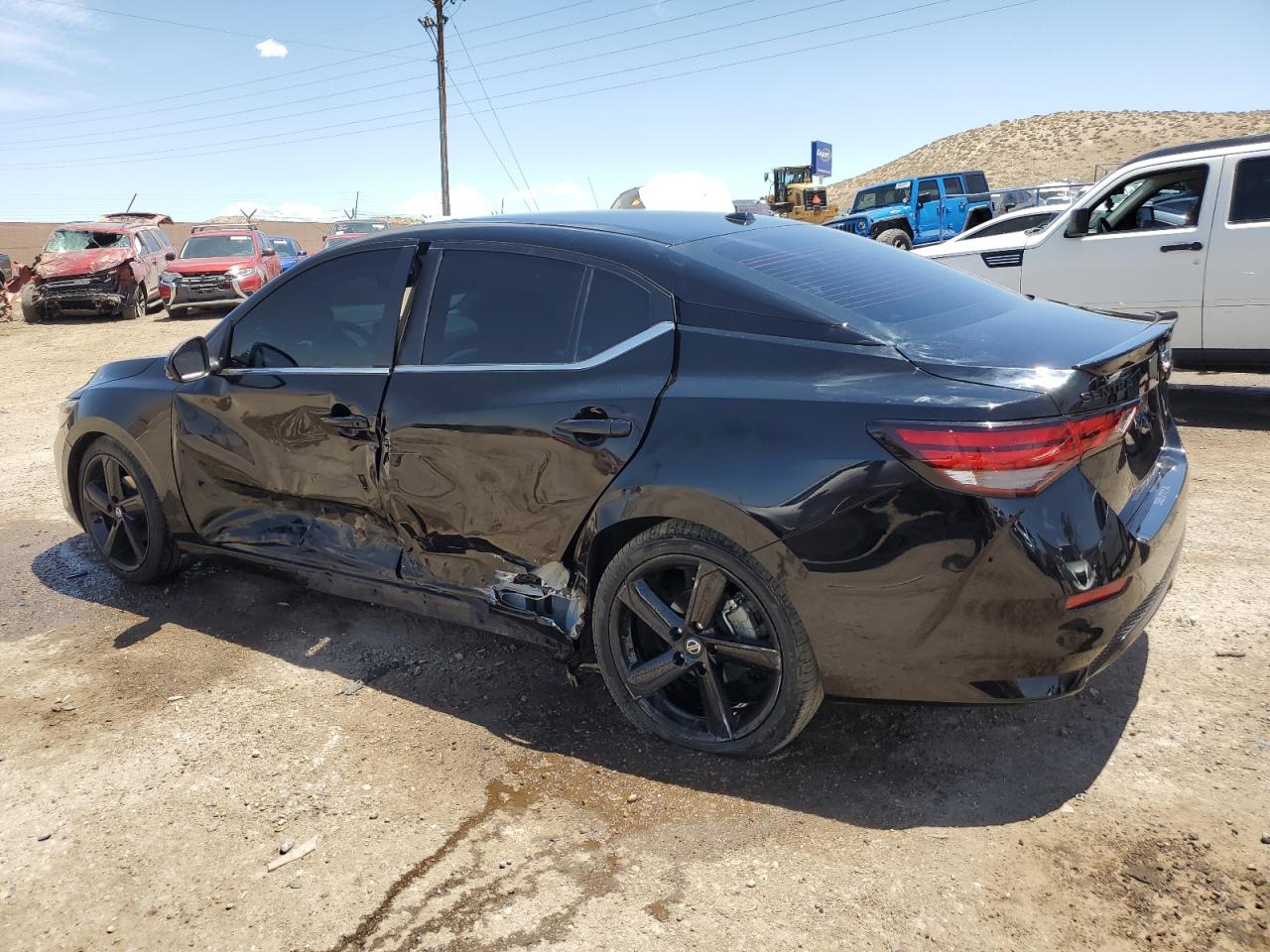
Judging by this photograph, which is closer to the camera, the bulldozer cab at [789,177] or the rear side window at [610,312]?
the rear side window at [610,312]

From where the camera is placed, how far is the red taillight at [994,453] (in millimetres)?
2436

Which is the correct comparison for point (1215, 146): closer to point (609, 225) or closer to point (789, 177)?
point (609, 225)

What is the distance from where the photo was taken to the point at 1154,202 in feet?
25.3

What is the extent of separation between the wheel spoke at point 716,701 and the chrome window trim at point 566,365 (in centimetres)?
102

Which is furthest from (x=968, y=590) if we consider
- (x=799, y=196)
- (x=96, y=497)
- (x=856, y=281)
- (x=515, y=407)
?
(x=799, y=196)

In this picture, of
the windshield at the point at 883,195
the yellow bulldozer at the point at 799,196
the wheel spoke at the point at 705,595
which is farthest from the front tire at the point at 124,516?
the yellow bulldozer at the point at 799,196

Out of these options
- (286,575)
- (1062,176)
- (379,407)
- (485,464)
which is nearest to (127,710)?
(286,575)

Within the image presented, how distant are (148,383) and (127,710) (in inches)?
64.4

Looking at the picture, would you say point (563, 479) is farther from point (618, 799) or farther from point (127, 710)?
point (127, 710)

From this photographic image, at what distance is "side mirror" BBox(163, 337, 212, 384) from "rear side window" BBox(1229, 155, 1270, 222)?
7.13m

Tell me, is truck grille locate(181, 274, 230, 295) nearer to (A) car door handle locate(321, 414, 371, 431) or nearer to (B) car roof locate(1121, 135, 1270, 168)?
(B) car roof locate(1121, 135, 1270, 168)

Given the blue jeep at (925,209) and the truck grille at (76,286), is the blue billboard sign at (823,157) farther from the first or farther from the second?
the truck grille at (76,286)

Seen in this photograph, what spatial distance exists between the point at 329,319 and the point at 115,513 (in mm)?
1757

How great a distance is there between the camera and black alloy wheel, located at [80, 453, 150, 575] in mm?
4734
